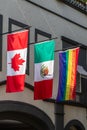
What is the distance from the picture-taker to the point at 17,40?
1744 cm

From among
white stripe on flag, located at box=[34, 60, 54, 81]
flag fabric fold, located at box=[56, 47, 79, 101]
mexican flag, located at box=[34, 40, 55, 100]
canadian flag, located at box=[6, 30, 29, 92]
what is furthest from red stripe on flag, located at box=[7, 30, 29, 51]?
flag fabric fold, located at box=[56, 47, 79, 101]

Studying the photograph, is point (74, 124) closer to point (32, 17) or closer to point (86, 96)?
point (86, 96)

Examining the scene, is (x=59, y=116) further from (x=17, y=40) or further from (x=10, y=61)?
(x=17, y=40)

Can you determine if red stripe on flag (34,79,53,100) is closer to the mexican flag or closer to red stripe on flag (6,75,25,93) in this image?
the mexican flag

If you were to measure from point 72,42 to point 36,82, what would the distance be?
20.8ft

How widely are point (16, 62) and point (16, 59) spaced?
11cm

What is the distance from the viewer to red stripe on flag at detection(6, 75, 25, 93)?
17.0 m

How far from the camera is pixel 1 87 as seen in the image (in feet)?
62.4

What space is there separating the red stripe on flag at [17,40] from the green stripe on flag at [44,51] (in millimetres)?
1376

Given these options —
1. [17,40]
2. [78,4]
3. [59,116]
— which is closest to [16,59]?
[17,40]

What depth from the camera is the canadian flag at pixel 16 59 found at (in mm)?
17141

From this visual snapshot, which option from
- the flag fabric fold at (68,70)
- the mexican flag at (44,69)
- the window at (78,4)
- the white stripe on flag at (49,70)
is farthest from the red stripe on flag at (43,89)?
the window at (78,4)

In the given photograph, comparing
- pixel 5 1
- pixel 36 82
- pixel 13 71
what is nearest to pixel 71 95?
pixel 36 82

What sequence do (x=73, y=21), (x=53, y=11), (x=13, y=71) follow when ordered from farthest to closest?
(x=73, y=21)
(x=53, y=11)
(x=13, y=71)
